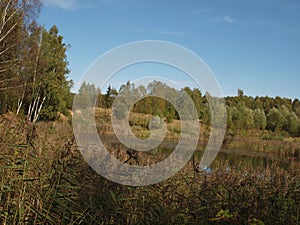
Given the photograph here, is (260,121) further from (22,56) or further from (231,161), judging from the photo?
(22,56)

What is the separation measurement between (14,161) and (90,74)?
5.06 ft

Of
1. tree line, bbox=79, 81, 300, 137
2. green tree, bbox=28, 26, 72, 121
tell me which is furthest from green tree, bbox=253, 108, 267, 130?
green tree, bbox=28, 26, 72, 121

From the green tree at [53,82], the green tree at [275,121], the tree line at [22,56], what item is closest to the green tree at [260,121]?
the green tree at [275,121]

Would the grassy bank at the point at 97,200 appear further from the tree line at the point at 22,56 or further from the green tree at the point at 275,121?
the green tree at the point at 275,121

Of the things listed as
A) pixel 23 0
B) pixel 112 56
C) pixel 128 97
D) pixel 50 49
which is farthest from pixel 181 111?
pixel 50 49

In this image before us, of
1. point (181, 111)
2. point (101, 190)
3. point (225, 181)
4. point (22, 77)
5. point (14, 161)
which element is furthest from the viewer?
point (22, 77)

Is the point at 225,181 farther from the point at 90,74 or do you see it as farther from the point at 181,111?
the point at 90,74

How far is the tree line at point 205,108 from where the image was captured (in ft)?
16.5

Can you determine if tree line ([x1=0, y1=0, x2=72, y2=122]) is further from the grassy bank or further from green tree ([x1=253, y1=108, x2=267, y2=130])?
green tree ([x1=253, y1=108, x2=267, y2=130])

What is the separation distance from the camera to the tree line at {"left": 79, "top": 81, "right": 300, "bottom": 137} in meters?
5.02

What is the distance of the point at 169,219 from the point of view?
8.87ft

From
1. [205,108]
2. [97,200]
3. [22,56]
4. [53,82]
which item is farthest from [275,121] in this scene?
[97,200]

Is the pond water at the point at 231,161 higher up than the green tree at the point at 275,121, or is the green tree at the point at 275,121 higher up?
the green tree at the point at 275,121

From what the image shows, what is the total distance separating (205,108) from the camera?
747 centimetres
